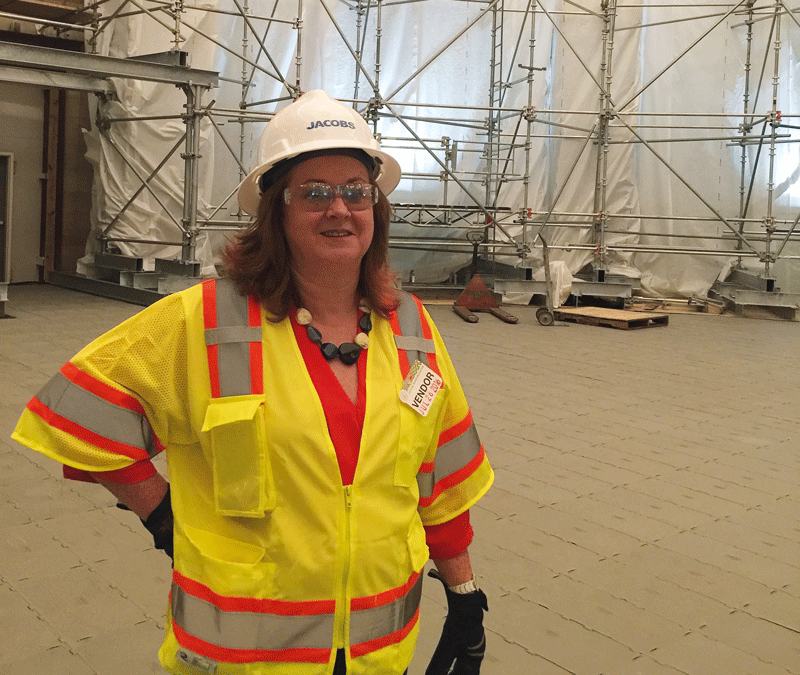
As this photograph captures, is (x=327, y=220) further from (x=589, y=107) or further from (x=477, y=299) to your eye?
(x=589, y=107)

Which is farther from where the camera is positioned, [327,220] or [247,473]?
[327,220]

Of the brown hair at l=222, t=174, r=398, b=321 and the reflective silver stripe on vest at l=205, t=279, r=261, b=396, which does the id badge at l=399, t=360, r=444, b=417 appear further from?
the reflective silver stripe on vest at l=205, t=279, r=261, b=396

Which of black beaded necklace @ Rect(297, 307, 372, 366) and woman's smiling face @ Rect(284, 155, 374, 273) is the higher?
woman's smiling face @ Rect(284, 155, 374, 273)

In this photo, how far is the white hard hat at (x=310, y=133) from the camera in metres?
1.69

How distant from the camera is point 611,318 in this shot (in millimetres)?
10461

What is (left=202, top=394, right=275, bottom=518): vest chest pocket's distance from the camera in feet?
5.12

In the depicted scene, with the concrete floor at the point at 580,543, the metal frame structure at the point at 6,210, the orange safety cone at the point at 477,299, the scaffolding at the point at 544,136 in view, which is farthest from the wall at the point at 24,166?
the orange safety cone at the point at 477,299

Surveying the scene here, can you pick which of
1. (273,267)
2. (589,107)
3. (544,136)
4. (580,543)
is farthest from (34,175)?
(273,267)

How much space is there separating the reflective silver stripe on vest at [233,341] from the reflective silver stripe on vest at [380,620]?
0.47m

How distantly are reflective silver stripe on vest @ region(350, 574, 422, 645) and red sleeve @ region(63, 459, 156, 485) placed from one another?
0.47 metres

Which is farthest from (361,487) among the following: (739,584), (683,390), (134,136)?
(134,136)

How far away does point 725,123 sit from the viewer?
1359cm

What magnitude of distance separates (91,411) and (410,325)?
2.08 ft

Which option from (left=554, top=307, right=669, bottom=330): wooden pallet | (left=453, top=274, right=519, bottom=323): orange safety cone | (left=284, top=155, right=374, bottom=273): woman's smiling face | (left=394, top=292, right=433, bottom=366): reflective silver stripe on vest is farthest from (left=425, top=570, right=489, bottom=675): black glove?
(left=453, top=274, right=519, bottom=323): orange safety cone
